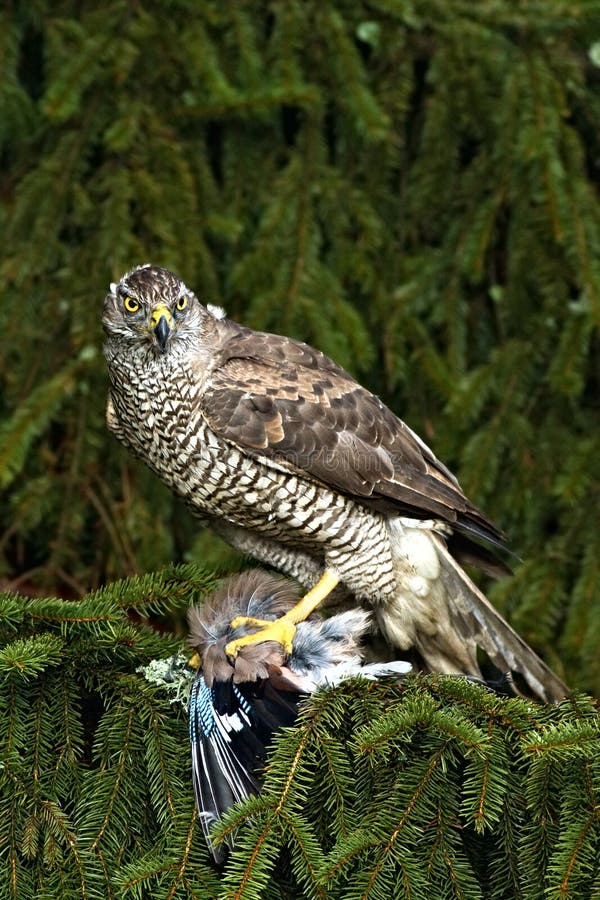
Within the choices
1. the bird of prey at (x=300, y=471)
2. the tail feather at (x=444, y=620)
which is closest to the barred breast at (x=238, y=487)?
the bird of prey at (x=300, y=471)

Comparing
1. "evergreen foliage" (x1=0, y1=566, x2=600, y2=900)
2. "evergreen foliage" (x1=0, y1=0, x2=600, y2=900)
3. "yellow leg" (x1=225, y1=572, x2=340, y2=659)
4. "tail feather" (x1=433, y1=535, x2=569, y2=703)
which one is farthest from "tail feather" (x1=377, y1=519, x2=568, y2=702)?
"evergreen foliage" (x1=0, y1=566, x2=600, y2=900)

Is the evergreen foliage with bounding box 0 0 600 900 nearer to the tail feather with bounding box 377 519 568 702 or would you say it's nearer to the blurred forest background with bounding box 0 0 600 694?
the blurred forest background with bounding box 0 0 600 694

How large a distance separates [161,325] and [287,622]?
95 centimetres

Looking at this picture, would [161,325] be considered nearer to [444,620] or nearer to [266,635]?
[266,635]

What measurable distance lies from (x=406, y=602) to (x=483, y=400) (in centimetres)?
135

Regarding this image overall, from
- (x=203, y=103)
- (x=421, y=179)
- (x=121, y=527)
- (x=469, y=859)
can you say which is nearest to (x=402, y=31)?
(x=421, y=179)

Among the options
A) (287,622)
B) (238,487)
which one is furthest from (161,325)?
(287,622)

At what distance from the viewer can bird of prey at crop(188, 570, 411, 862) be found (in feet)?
8.52

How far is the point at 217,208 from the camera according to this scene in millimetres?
4766

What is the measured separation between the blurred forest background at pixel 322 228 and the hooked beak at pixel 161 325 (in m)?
1.26

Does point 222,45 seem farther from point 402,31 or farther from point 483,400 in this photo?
point 483,400

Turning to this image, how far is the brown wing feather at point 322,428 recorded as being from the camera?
10.4ft

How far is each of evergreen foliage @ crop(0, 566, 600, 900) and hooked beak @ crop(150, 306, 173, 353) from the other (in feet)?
2.71

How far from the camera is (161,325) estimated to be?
3.24 m
